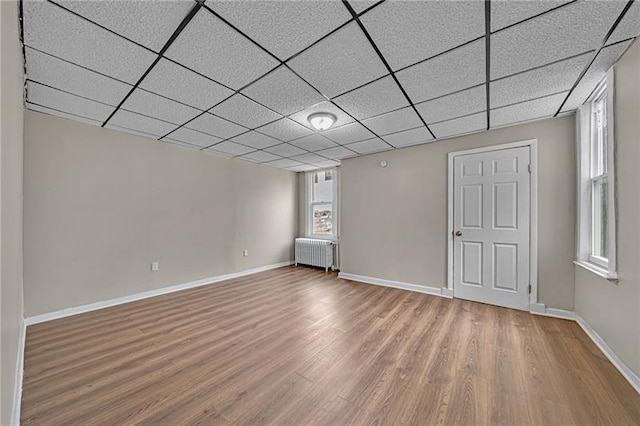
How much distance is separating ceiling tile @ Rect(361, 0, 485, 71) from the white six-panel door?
2206 millimetres

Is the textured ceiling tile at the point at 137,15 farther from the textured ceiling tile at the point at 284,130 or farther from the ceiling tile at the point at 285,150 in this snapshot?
the ceiling tile at the point at 285,150

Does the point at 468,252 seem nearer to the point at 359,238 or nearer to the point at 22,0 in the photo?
the point at 359,238

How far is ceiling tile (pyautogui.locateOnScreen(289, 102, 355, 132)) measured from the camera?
2676 millimetres

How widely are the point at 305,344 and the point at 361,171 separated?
322 centimetres

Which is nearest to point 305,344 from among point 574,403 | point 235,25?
point 574,403

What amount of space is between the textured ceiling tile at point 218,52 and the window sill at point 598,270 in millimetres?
3227

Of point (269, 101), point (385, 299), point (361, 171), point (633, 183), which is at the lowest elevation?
point (385, 299)

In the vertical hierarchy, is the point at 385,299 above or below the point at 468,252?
below

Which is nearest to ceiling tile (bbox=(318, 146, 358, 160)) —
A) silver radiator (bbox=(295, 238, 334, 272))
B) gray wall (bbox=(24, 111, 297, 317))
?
gray wall (bbox=(24, 111, 297, 317))

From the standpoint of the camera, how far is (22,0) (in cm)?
137

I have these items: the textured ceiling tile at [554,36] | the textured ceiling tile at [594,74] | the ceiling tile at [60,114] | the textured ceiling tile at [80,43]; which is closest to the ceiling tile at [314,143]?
the textured ceiling tile at [80,43]

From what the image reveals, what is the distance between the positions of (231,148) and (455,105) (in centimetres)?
331

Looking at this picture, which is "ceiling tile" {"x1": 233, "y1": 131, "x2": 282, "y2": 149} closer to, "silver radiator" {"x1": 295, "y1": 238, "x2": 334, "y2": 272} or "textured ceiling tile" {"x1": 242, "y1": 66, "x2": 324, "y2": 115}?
"textured ceiling tile" {"x1": 242, "y1": 66, "x2": 324, "y2": 115}

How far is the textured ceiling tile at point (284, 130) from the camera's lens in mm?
3114
